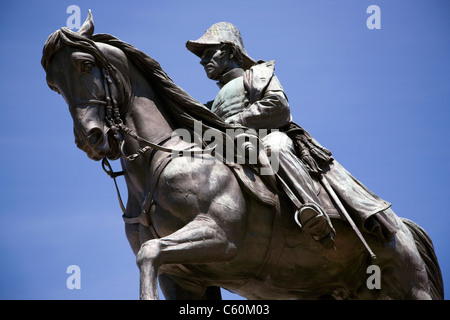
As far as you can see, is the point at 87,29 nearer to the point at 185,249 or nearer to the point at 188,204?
Result: the point at 188,204

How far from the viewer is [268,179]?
37.1ft

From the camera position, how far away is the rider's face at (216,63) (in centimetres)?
1305

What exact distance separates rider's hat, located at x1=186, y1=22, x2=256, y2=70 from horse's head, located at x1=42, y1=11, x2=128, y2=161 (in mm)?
2223

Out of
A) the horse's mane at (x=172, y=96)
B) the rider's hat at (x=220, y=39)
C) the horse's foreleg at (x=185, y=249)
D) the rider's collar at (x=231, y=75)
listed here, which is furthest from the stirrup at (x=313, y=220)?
the rider's hat at (x=220, y=39)

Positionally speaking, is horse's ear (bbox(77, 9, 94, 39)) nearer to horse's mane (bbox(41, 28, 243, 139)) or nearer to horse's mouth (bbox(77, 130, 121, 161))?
horse's mane (bbox(41, 28, 243, 139))

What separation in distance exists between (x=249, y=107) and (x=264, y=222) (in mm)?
1588

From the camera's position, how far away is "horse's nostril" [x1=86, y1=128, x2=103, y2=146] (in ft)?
35.4

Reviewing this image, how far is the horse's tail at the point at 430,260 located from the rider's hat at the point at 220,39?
3005 millimetres

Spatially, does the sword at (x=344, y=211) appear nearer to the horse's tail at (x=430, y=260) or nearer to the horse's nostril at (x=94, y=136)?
the horse's tail at (x=430, y=260)

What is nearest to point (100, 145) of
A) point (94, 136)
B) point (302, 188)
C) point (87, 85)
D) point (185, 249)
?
point (94, 136)

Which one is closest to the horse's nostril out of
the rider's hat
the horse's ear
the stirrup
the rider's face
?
the horse's ear

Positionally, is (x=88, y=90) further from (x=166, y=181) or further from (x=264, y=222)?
(x=264, y=222)

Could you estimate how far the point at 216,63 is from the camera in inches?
514

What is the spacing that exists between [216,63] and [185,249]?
3.43m
